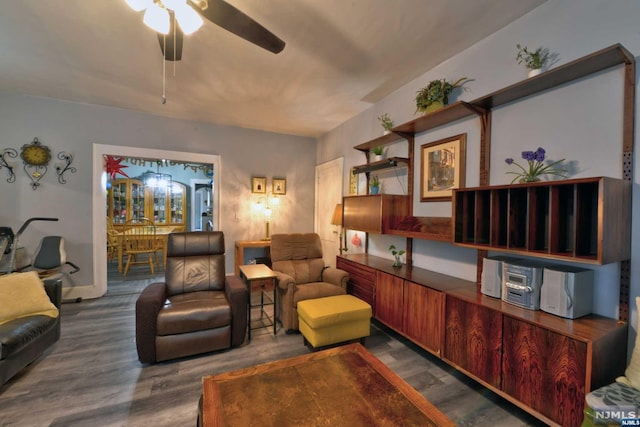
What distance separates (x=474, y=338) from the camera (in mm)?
1882

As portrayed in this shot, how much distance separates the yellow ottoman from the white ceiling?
2311 millimetres

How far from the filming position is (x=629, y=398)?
120cm

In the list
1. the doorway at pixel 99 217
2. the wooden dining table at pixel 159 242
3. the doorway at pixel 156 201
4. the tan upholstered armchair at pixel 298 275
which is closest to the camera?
the tan upholstered armchair at pixel 298 275

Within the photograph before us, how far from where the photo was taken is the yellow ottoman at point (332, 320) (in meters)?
2.32

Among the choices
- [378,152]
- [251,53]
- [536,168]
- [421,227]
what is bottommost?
[421,227]

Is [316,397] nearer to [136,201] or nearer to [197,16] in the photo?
[197,16]

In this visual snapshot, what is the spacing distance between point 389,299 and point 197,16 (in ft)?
8.72

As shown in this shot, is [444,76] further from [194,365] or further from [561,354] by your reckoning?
[194,365]

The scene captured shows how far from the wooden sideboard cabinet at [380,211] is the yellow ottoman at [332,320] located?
89 cm

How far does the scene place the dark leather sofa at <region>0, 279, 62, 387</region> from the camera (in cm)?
184

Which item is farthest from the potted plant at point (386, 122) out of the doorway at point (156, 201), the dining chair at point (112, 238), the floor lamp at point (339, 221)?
the dining chair at point (112, 238)

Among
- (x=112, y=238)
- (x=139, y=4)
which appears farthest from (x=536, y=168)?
(x=112, y=238)

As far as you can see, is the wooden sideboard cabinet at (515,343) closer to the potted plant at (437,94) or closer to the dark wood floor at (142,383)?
the dark wood floor at (142,383)

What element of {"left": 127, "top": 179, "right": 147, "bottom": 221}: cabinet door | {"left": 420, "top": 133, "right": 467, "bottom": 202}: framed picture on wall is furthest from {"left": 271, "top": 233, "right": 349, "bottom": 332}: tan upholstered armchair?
{"left": 127, "top": 179, "right": 147, "bottom": 221}: cabinet door
